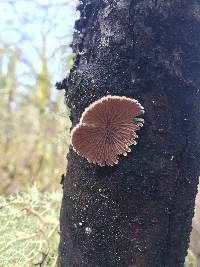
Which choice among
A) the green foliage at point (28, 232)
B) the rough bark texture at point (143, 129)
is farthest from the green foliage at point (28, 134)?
the rough bark texture at point (143, 129)

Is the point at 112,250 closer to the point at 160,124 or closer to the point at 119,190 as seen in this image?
the point at 119,190

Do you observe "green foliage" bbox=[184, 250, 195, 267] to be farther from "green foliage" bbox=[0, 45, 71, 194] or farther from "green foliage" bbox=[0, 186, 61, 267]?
"green foliage" bbox=[0, 45, 71, 194]

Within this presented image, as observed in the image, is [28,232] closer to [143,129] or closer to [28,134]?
[143,129]

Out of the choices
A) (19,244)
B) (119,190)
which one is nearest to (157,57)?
(119,190)

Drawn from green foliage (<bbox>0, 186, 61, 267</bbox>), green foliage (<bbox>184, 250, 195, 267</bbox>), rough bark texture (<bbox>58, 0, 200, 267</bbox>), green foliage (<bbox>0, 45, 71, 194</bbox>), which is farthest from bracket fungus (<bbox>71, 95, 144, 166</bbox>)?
green foliage (<bbox>0, 45, 71, 194</bbox>)

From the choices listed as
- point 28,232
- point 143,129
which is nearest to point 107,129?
point 143,129

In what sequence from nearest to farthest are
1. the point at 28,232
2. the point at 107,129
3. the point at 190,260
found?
the point at 107,129 < the point at 28,232 < the point at 190,260

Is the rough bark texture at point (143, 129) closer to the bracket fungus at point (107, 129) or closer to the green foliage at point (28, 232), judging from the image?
the bracket fungus at point (107, 129)
